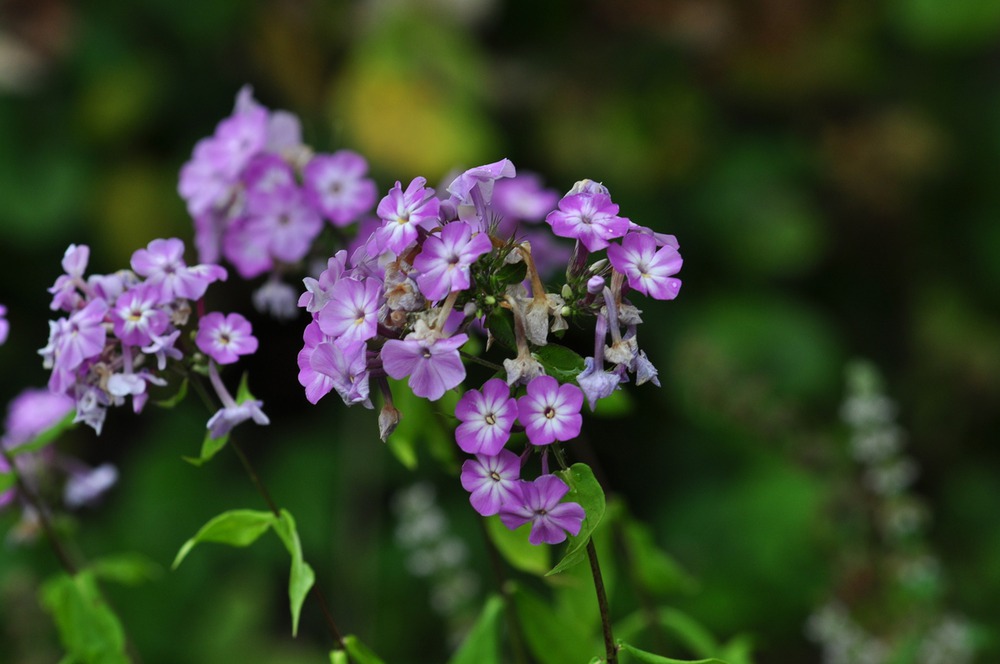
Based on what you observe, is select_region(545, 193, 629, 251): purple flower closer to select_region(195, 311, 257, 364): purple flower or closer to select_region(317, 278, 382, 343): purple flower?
select_region(317, 278, 382, 343): purple flower

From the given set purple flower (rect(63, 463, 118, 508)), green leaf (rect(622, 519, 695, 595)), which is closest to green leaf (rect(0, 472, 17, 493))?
purple flower (rect(63, 463, 118, 508))

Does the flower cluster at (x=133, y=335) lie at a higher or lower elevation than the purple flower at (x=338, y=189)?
lower

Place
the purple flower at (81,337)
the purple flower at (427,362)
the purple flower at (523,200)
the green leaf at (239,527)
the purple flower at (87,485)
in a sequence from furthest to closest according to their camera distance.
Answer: the purple flower at (523,200), the purple flower at (87,485), the green leaf at (239,527), the purple flower at (81,337), the purple flower at (427,362)

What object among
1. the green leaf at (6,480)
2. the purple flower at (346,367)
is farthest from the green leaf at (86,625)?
the purple flower at (346,367)

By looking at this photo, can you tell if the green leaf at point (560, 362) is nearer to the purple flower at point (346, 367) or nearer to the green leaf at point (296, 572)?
the purple flower at point (346, 367)

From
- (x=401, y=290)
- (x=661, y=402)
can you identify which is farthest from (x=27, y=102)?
(x=401, y=290)

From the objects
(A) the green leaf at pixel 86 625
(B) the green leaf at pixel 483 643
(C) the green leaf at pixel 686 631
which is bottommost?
(C) the green leaf at pixel 686 631

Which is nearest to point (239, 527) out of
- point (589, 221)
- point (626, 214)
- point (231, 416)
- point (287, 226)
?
point (231, 416)
